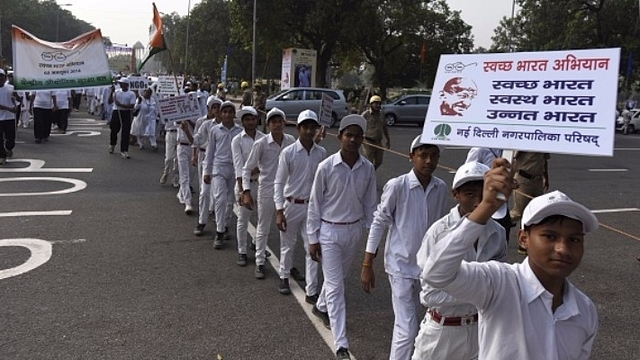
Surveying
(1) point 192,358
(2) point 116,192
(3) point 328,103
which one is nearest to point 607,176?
(3) point 328,103

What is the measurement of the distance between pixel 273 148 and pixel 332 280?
215 centimetres

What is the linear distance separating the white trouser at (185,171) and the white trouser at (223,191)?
1499 mm

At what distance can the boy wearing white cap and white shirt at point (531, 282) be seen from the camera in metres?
1.83

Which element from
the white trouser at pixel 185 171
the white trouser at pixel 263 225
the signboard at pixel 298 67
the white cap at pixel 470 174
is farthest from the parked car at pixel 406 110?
the white cap at pixel 470 174

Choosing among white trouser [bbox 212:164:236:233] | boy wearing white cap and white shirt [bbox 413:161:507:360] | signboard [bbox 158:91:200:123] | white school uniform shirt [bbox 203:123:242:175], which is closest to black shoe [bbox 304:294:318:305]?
white trouser [bbox 212:164:236:233]

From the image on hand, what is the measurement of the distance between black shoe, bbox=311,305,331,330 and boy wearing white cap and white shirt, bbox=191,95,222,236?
9.36 feet

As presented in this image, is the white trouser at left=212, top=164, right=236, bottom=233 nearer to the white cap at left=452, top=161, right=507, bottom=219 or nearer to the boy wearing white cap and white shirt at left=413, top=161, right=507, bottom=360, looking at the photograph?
the boy wearing white cap and white shirt at left=413, top=161, right=507, bottom=360

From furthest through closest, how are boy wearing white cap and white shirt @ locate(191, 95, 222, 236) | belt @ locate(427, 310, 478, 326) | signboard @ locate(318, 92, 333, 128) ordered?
1. signboard @ locate(318, 92, 333, 128)
2. boy wearing white cap and white shirt @ locate(191, 95, 222, 236)
3. belt @ locate(427, 310, 478, 326)

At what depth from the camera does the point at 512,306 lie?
187 centimetres

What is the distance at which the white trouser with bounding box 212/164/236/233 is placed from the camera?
673cm

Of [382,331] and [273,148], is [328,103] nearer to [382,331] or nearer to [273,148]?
[273,148]

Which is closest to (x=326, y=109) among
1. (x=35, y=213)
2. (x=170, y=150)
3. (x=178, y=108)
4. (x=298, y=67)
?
(x=178, y=108)

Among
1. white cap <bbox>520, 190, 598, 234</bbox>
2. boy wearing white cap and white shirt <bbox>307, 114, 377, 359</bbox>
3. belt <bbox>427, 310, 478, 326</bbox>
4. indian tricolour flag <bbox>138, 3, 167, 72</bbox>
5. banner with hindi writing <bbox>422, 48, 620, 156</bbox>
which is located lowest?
belt <bbox>427, 310, 478, 326</bbox>

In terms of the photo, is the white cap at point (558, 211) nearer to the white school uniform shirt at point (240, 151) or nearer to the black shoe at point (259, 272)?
the black shoe at point (259, 272)
